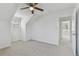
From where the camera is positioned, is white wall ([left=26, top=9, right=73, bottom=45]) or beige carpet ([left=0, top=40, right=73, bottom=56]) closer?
beige carpet ([left=0, top=40, right=73, bottom=56])

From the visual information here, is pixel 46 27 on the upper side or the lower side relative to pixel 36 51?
upper

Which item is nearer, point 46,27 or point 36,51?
point 36,51

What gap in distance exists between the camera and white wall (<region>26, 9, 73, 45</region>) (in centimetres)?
518

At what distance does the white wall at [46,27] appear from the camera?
518cm

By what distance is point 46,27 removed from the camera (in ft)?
19.4

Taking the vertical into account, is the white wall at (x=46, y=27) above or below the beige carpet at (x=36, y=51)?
above

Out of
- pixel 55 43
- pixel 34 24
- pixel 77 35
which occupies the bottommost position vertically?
pixel 55 43

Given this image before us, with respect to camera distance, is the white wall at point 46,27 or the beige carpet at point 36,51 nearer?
the beige carpet at point 36,51

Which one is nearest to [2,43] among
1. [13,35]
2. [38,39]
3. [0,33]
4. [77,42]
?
[0,33]

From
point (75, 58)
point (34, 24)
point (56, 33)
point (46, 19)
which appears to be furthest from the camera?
point (34, 24)

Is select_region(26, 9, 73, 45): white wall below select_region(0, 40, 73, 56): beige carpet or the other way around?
the other way around

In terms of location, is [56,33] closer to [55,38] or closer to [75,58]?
[55,38]

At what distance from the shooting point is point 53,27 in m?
5.39

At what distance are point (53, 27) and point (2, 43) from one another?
290 centimetres
